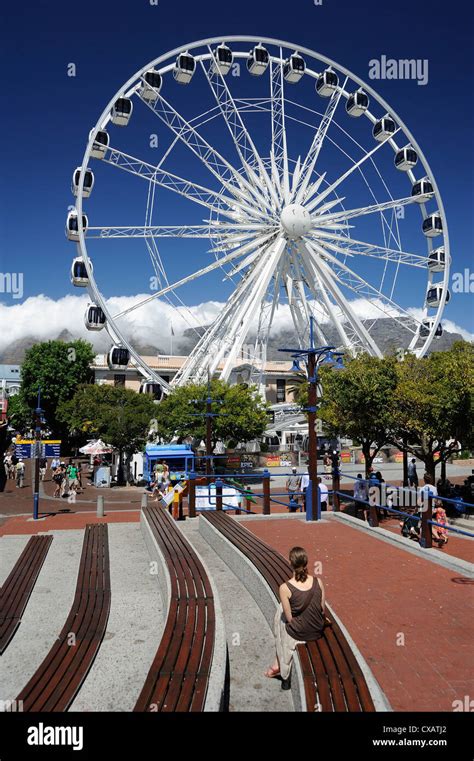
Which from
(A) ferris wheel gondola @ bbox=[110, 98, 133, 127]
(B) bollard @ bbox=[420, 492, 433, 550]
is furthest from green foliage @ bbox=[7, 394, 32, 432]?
(B) bollard @ bbox=[420, 492, 433, 550]

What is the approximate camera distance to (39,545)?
1176 centimetres

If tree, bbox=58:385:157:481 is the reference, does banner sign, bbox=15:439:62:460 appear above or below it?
below

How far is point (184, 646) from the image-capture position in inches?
227

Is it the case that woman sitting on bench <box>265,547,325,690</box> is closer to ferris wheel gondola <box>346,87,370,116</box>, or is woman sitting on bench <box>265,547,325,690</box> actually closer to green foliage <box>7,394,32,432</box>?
ferris wheel gondola <box>346,87,370,116</box>

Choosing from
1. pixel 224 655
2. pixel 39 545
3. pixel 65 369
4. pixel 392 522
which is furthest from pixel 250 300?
pixel 65 369

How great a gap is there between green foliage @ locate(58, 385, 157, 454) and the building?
95.5 feet

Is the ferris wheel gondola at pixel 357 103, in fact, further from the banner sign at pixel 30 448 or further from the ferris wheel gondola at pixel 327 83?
the banner sign at pixel 30 448

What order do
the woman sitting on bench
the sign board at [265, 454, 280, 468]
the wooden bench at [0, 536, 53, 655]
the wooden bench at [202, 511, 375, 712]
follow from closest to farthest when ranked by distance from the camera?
1. the wooden bench at [202, 511, 375, 712]
2. the woman sitting on bench
3. the wooden bench at [0, 536, 53, 655]
4. the sign board at [265, 454, 280, 468]

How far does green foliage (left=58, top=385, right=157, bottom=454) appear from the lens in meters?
31.9

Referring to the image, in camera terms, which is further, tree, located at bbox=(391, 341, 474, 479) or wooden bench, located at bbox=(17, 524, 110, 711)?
tree, located at bbox=(391, 341, 474, 479)

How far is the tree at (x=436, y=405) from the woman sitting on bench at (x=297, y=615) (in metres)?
13.6

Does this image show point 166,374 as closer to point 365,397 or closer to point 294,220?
point 294,220

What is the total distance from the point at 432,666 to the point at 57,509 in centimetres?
2075
